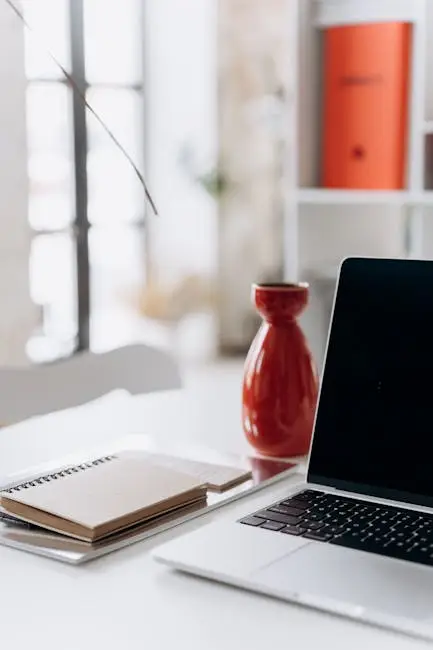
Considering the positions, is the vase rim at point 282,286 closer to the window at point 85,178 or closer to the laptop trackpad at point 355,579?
the laptop trackpad at point 355,579

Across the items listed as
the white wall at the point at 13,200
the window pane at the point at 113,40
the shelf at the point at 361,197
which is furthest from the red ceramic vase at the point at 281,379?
the window pane at the point at 113,40

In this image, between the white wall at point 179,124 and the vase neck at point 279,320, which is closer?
the vase neck at point 279,320

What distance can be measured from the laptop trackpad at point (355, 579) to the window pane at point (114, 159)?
4431 mm

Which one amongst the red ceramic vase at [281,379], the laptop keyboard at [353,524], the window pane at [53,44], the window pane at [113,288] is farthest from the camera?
the window pane at [113,288]

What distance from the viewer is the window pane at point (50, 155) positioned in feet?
16.4

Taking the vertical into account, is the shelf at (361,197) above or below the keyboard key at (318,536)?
above

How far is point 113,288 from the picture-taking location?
18.1ft

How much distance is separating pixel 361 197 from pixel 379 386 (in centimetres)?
183

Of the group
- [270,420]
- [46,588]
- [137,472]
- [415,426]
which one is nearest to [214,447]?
[270,420]

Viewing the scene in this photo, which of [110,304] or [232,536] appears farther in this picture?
[110,304]

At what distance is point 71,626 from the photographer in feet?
2.76

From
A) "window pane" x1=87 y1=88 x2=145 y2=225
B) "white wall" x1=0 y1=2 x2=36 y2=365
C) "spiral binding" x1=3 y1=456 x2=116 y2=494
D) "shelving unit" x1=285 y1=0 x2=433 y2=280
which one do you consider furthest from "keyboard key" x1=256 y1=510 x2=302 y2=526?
"window pane" x1=87 y1=88 x2=145 y2=225

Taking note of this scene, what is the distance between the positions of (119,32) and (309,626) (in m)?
4.92

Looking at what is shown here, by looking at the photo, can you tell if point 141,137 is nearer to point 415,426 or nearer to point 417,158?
point 417,158
